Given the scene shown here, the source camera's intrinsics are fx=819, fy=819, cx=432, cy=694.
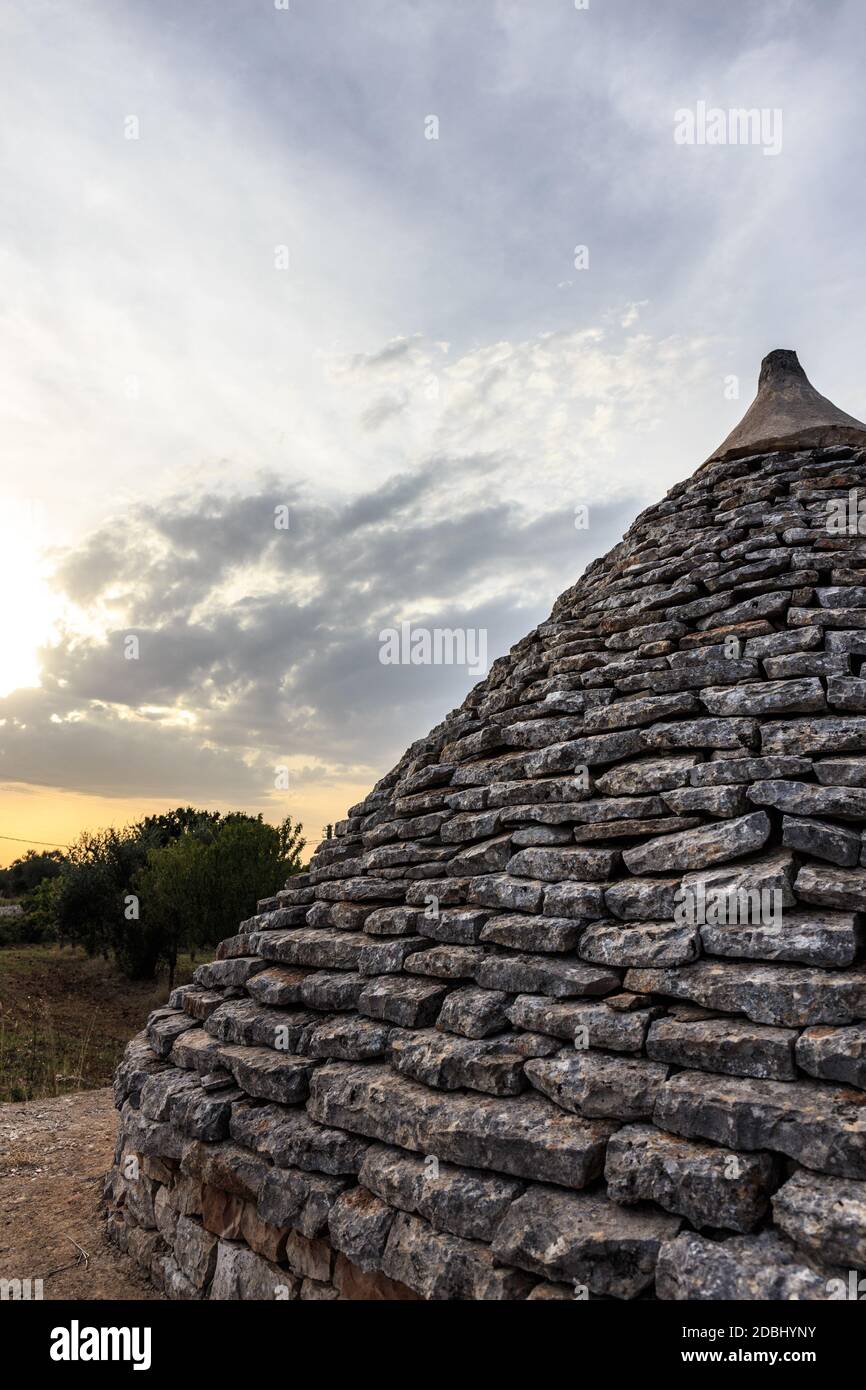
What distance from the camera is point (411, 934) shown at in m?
4.66

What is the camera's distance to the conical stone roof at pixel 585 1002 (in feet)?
9.27

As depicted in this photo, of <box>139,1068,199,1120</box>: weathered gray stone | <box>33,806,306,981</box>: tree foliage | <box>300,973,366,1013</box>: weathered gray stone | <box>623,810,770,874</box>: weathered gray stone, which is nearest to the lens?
<box>623,810,770,874</box>: weathered gray stone

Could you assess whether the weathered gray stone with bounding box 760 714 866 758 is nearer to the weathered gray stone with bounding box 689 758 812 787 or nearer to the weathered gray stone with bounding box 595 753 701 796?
the weathered gray stone with bounding box 689 758 812 787

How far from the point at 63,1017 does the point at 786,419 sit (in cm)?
1528

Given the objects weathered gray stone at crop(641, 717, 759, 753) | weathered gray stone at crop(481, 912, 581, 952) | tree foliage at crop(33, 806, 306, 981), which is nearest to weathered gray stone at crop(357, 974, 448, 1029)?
weathered gray stone at crop(481, 912, 581, 952)

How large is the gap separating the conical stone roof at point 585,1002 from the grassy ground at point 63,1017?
5.81 metres

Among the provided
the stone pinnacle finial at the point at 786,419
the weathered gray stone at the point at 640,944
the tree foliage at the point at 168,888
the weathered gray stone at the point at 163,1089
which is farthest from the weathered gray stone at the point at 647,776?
the tree foliage at the point at 168,888

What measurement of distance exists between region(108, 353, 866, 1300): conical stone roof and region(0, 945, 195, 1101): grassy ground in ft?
19.1

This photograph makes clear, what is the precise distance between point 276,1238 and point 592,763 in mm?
2888

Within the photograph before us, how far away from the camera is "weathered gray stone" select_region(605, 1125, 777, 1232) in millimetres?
2680

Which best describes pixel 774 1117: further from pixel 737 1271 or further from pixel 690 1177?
pixel 737 1271

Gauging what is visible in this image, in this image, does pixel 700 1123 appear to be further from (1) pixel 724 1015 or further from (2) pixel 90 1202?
(2) pixel 90 1202

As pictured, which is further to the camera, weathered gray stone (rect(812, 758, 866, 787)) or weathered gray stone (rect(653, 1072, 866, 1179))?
weathered gray stone (rect(812, 758, 866, 787))
